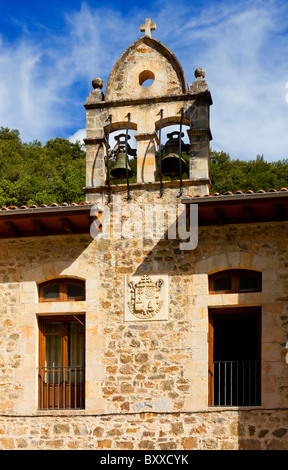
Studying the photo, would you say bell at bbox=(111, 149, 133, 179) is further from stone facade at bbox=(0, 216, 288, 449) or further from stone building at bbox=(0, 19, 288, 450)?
stone facade at bbox=(0, 216, 288, 449)

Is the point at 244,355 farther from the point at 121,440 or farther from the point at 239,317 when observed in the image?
the point at 121,440

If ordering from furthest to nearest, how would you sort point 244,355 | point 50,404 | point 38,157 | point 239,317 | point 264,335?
point 38,157 < point 244,355 < point 239,317 < point 50,404 < point 264,335

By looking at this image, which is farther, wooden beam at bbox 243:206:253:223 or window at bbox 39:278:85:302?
window at bbox 39:278:85:302

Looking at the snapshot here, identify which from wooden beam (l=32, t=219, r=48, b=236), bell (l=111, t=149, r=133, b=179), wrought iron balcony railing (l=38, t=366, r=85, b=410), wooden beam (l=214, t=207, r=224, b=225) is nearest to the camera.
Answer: wooden beam (l=214, t=207, r=224, b=225)

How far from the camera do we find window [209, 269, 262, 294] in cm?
1175

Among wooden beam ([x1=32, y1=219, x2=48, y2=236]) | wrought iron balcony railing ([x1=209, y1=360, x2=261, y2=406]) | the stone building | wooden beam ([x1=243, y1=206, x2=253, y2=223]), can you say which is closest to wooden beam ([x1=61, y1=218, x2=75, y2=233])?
the stone building

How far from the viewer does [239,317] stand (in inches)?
511

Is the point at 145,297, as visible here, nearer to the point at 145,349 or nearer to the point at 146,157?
the point at 145,349

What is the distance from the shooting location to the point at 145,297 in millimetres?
11828

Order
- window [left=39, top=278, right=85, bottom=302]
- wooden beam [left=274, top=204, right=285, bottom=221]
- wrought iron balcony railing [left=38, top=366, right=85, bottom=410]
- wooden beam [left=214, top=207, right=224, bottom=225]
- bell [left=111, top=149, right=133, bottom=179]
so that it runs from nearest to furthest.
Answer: wooden beam [left=274, top=204, right=285, bottom=221] < wooden beam [left=214, top=207, right=224, bottom=225] < wrought iron balcony railing [left=38, top=366, right=85, bottom=410] < window [left=39, top=278, right=85, bottom=302] < bell [left=111, top=149, right=133, bottom=179]

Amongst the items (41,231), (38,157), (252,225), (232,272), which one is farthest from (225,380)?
(38,157)

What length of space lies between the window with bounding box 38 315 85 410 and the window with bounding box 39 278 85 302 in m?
0.34

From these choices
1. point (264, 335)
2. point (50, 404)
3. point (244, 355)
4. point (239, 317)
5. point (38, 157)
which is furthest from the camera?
point (38, 157)

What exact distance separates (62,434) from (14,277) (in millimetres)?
2851
